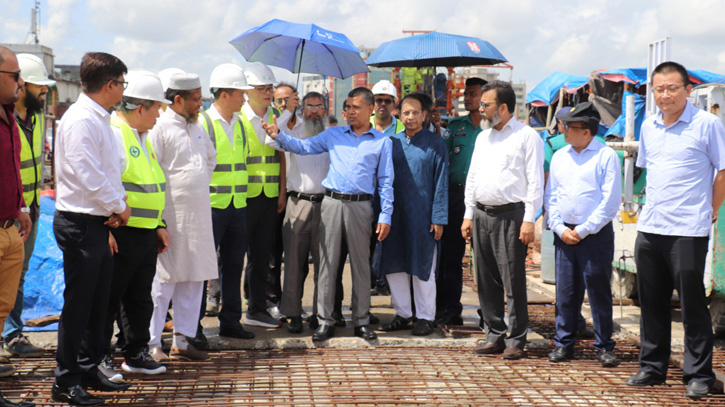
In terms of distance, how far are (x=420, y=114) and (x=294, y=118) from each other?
1.26 m

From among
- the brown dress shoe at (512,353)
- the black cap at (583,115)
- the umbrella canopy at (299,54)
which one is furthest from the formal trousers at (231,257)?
the black cap at (583,115)

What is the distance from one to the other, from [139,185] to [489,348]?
109 inches

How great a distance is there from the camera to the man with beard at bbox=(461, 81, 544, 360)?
5.12 m

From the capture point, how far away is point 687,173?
433cm

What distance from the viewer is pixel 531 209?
506 centimetres

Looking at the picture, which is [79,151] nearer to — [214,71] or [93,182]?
[93,182]

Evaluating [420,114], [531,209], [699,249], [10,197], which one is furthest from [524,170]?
[10,197]

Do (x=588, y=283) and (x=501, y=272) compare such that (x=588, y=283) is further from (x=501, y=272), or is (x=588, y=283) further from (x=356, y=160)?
(x=356, y=160)

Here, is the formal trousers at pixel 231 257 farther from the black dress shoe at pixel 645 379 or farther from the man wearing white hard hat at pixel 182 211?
the black dress shoe at pixel 645 379

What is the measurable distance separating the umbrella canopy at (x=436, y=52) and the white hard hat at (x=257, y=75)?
47.7 inches

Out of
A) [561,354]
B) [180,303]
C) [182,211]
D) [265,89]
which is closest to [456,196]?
[561,354]

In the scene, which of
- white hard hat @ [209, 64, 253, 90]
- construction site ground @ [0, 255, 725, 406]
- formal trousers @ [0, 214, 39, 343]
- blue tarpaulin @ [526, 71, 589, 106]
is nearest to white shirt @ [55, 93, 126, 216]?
→ construction site ground @ [0, 255, 725, 406]

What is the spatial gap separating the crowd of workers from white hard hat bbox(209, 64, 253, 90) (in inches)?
0.6

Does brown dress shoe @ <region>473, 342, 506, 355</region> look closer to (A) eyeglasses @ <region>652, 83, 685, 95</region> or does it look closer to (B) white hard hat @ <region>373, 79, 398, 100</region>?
(A) eyeglasses @ <region>652, 83, 685, 95</region>
